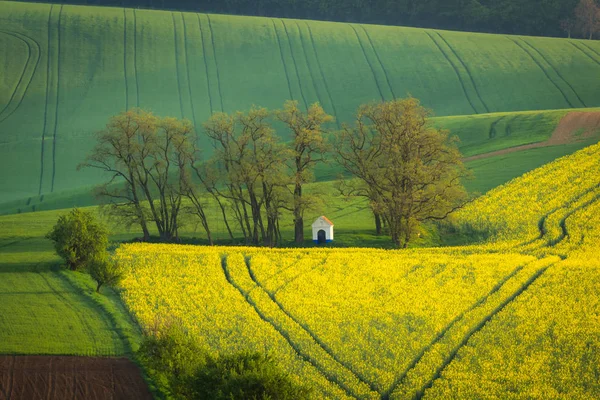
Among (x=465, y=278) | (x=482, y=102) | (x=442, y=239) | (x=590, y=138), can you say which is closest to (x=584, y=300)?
(x=465, y=278)

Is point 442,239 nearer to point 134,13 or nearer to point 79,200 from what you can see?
point 79,200

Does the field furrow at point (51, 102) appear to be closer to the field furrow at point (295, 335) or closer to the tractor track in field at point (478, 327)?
the field furrow at point (295, 335)

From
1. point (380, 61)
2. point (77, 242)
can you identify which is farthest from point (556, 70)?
point (77, 242)

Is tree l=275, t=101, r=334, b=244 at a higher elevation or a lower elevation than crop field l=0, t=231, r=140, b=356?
higher

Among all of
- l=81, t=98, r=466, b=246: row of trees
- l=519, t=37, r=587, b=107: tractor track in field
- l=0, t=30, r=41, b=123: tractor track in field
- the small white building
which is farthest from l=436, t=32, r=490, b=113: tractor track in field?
l=0, t=30, r=41, b=123: tractor track in field

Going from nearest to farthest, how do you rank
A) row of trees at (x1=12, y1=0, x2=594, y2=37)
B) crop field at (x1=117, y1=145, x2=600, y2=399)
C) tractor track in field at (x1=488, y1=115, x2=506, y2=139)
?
crop field at (x1=117, y1=145, x2=600, y2=399)
tractor track in field at (x1=488, y1=115, x2=506, y2=139)
row of trees at (x1=12, y1=0, x2=594, y2=37)

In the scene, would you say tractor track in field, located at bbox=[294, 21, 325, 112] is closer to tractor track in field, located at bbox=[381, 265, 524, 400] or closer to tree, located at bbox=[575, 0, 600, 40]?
tree, located at bbox=[575, 0, 600, 40]

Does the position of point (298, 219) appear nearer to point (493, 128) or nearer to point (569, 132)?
point (569, 132)
